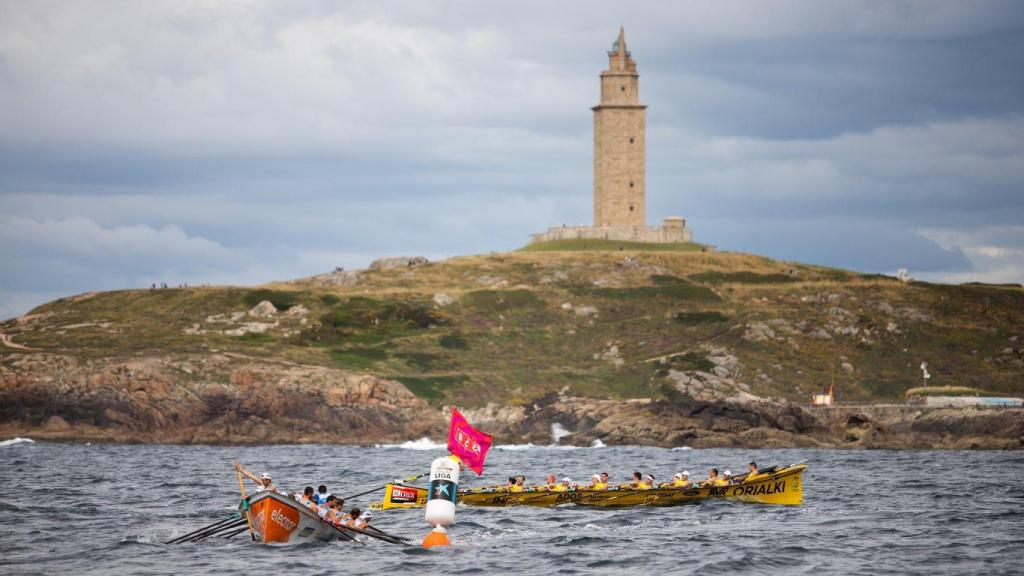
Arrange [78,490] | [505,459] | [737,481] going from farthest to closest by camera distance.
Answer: [505,459], [78,490], [737,481]

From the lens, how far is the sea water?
47.0 m

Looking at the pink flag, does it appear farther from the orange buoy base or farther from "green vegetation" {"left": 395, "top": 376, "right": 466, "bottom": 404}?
"green vegetation" {"left": 395, "top": 376, "right": 466, "bottom": 404}

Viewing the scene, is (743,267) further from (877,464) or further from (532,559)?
(532,559)

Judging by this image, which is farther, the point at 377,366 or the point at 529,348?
the point at 529,348

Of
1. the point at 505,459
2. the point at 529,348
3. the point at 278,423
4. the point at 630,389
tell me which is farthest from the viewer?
the point at 529,348

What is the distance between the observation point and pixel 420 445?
12750cm

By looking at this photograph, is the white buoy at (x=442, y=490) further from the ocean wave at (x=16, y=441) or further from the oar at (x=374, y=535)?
the ocean wave at (x=16, y=441)

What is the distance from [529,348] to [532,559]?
111 m

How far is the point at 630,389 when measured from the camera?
144 m

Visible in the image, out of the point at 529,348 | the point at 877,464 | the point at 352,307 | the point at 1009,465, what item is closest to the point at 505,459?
the point at 877,464

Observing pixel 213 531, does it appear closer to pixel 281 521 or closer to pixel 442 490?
pixel 281 521

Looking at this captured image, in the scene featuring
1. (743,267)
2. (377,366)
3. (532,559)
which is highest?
(743,267)

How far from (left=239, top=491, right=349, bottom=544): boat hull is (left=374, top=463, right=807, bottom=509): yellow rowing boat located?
1272 centimetres

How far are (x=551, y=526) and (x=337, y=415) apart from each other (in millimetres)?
76828
